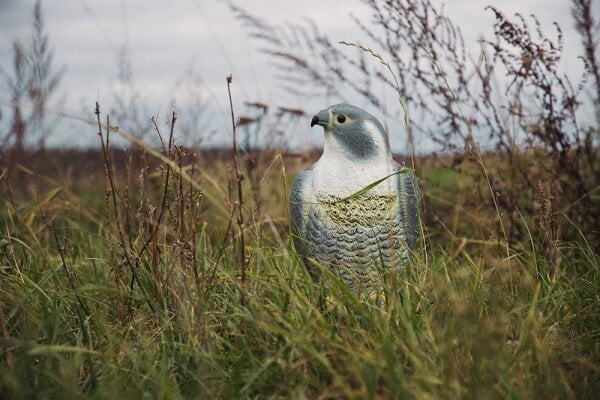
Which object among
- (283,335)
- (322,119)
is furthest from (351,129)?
(283,335)

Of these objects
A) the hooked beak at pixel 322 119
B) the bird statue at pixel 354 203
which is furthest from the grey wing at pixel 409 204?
the hooked beak at pixel 322 119

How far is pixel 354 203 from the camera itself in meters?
2.44

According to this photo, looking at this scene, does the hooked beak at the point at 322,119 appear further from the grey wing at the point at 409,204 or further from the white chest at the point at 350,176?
the grey wing at the point at 409,204

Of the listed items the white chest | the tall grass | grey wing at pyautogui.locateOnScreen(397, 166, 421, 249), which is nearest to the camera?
the tall grass

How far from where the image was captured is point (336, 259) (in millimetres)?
2482

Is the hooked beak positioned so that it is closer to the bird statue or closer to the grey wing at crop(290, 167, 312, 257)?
the bird statue

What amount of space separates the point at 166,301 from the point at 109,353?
344mm

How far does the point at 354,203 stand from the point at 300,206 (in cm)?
→ 22

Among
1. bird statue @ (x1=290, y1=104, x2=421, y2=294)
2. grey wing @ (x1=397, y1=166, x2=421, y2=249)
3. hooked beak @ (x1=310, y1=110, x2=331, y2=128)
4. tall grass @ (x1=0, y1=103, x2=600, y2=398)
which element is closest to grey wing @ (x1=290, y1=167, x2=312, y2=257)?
bird statue @ (x1=290, y1=104, x2=421, y2=294)

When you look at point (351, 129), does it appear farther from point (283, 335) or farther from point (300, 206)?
point (283, 335)

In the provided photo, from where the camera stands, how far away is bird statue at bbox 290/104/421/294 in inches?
96.2

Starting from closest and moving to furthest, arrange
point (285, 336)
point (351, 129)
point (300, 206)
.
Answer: point (285, 336), point (351, 129), point (300, 206)

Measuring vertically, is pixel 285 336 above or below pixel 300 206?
below

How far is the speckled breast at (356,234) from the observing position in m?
2.45
